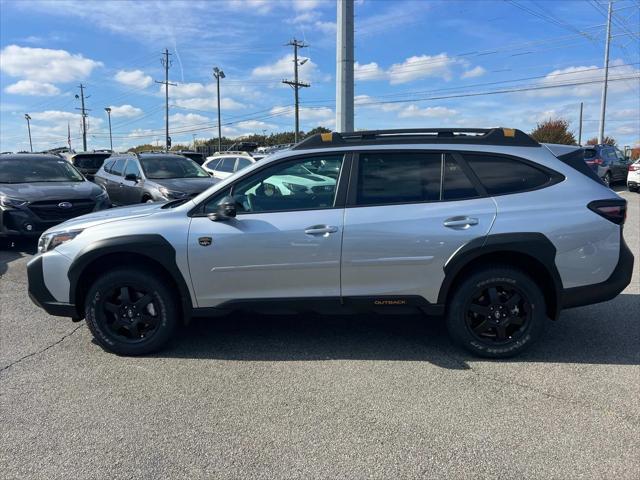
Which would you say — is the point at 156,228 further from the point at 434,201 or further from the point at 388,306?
the point at 434,201

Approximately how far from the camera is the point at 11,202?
805cm

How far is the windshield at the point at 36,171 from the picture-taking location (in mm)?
9198

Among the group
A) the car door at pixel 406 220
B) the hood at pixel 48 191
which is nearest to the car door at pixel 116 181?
the hood at pixel 48 191

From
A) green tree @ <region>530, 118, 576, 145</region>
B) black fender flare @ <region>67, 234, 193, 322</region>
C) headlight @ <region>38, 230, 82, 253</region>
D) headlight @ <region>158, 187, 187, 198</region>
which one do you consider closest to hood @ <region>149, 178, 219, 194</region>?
headlight @ <region>158, 187, 187, 198</region>

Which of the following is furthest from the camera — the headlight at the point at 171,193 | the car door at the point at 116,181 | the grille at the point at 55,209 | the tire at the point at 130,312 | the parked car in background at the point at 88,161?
the parked car in background at the point at 88,161

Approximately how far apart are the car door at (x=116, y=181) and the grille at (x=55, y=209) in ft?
11.0

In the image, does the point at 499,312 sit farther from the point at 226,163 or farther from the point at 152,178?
the point at 226,163

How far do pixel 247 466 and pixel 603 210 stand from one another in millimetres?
3248

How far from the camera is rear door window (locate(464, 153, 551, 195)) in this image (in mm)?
4039

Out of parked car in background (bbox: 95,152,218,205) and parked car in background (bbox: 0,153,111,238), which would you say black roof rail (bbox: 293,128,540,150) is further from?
parked car in background (bbox: 95,152,218,205)

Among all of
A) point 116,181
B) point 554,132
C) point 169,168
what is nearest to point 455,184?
point 169,168

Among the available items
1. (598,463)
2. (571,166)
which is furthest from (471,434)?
(571,166)

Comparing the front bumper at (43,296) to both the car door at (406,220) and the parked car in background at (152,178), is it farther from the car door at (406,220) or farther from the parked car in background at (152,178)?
the parked car in background at (152,178)

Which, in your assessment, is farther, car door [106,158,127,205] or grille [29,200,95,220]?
car door [106,158,127,205]
